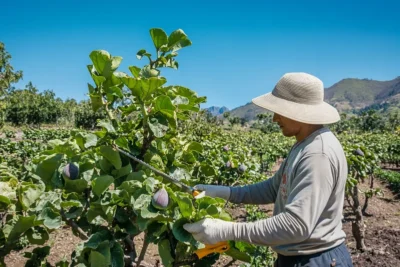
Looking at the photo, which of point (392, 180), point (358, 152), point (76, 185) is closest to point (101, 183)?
point (76, 185)

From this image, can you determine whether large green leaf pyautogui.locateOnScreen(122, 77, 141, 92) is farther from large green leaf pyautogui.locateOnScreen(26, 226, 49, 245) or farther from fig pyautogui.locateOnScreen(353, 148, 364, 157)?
fig pyautogui.locateOnScreen(353, 148, 364, 157)

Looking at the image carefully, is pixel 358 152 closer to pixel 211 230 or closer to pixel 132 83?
pixel 211 230

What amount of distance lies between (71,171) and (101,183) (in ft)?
0.52

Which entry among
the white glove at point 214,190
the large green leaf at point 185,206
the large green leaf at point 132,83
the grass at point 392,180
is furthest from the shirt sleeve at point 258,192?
the grass at point 392,180

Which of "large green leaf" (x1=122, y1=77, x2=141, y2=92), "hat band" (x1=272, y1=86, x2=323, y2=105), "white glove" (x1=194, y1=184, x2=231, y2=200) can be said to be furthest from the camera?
"white glove" (x1=194, y1=184, x2=231, y2=200)

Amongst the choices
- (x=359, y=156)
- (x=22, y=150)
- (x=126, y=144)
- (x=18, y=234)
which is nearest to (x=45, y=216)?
(x=18, y=234)

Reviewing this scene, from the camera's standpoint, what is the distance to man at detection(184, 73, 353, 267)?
63.3 inches

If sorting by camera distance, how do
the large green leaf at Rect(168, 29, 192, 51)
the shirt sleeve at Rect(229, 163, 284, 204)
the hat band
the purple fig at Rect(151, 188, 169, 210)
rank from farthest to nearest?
the shirt sleeve at Rect(229, 163, 284, 204) → the hat band → the large green leaf at Rect(168, 29, 192, 51) → the purple fig at Rect(151, 188, 169, 210)

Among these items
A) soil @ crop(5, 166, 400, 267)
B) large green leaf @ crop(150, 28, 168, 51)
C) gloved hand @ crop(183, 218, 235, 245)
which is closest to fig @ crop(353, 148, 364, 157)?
soil @ crop(5, 166, 400, 267)

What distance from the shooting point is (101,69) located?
5.22 ft

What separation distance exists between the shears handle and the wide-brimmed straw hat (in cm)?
69

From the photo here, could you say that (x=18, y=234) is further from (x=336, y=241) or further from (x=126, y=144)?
(x=336, y=241)

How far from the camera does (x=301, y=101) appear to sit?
186cm

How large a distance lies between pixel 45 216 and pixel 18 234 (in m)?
0.20
